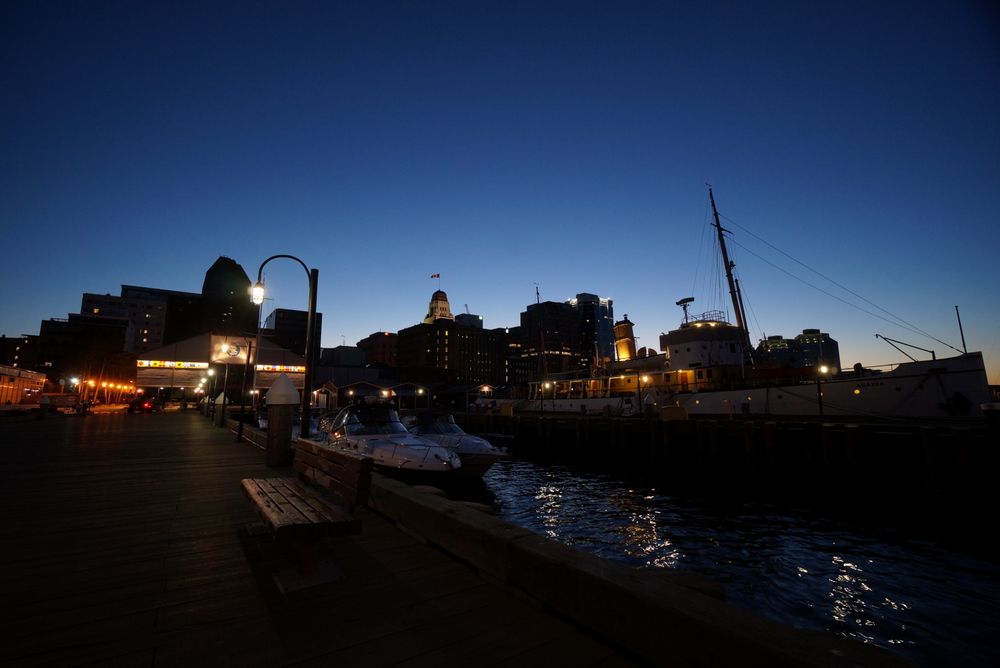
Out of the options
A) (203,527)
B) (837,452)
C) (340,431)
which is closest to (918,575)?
(837,452)

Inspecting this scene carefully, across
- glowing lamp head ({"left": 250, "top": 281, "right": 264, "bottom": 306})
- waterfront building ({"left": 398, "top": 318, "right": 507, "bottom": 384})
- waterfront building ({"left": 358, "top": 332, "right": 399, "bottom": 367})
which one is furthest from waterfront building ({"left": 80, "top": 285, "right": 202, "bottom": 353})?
glowing lamp head ({"left": 250, "top": 281, "right": 264, "bottom": 306})

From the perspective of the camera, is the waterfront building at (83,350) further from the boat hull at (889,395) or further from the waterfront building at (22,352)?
the boat hull at (889,395)

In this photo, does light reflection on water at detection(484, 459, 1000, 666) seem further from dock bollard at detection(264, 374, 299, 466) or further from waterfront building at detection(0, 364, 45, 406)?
waterfront building at detection(0, 364, 45, 406)

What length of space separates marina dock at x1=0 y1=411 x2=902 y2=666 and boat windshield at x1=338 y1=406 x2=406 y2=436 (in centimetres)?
823

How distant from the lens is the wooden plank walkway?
2719 millimetres

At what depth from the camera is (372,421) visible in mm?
14391

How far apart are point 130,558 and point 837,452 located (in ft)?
65.9

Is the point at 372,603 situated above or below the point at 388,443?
below

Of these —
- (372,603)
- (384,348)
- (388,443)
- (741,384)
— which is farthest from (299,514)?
(384,348)

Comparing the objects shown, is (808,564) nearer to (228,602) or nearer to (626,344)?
(228,602)

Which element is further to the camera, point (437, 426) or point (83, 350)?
point (83, 350)

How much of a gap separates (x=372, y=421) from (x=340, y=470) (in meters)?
9.71

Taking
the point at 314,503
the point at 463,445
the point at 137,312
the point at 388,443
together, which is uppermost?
the point at 137,312

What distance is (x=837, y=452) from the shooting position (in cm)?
1608
